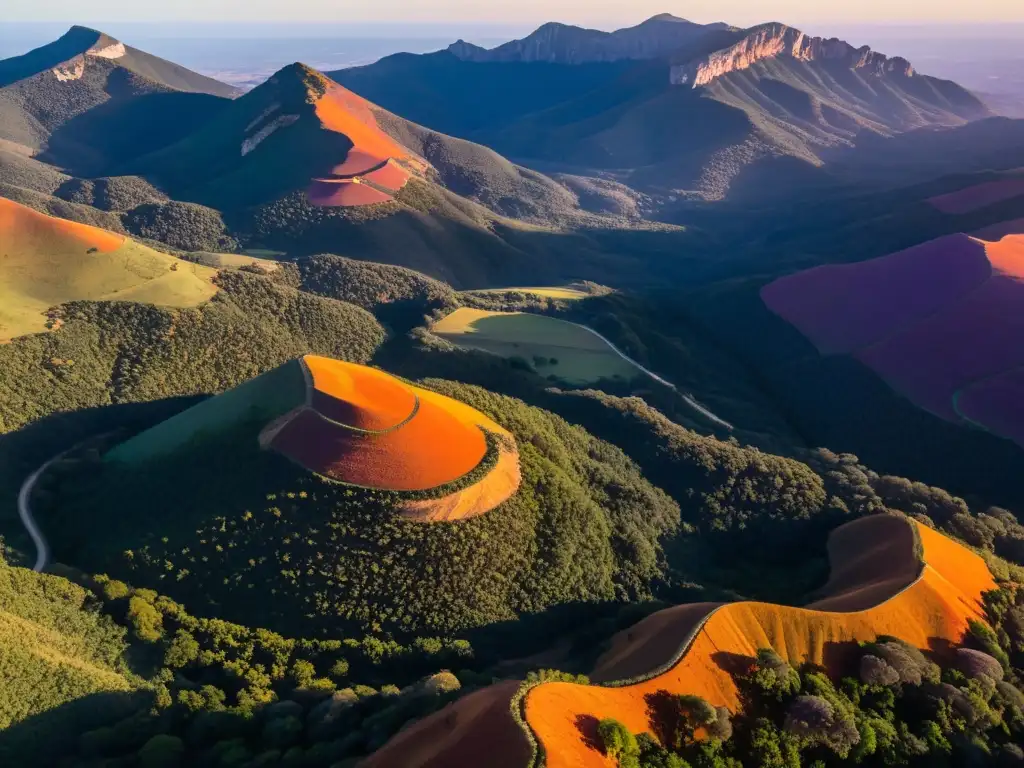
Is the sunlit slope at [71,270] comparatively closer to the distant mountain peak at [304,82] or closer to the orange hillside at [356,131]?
the orange hillside at [356,131]

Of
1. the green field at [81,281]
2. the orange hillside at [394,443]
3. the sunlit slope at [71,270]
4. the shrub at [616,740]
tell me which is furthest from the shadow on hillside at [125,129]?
the shrub at [616,740]

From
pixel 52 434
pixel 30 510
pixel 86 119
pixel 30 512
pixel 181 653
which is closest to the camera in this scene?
pixel 181 653

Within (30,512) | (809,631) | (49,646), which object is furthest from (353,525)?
(809,631)

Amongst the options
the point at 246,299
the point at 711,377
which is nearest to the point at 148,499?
the point at 246,299

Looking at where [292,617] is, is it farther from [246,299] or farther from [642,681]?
[246,299]

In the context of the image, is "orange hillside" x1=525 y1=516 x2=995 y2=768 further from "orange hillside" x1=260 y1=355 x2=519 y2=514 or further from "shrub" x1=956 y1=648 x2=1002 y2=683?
"orange hillside" x1=260 y1=355 x2=519 y2=514

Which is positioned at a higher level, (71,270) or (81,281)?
(71,270)

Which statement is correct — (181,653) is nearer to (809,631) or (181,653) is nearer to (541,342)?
(809,631)
